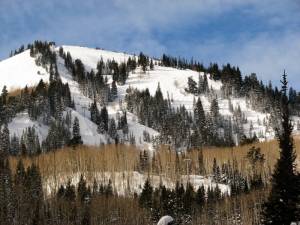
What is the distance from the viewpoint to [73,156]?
16275 cm

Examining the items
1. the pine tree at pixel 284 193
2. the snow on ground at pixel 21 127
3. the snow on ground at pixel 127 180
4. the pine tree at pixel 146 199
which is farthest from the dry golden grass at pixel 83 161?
the pine tree at pixel 284 193

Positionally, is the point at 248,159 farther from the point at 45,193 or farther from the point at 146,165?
the point at 45,193

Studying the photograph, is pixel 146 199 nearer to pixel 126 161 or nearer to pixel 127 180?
pixel 127 180

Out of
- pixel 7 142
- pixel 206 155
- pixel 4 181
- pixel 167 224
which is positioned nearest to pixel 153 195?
pixel 4 181

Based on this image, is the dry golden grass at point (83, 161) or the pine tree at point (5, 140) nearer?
the dry golden grass at point (83, 161)

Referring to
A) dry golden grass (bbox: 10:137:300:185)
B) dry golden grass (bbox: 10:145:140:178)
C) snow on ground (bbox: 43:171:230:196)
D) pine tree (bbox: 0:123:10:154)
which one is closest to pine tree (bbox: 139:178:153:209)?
snow on ground (bbox: 43:171:230:196)

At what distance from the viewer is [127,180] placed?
146750mm

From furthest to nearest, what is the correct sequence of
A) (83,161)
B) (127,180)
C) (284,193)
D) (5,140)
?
1. (5,140)
2. (83,161)
3. (127,180)
4. (284,193)

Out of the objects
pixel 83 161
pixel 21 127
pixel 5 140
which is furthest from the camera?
pixel 21 127

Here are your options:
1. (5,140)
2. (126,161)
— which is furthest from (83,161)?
(5,140)

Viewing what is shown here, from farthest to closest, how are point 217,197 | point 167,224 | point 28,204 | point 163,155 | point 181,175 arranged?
point 163,155, point 181,175, point 217,197, point 28,204, point 167,224

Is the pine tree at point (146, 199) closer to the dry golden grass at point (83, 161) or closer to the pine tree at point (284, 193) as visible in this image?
the dry golden grass at point (83, 161)

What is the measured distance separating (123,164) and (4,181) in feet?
167

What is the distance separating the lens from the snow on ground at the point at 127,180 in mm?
143000
